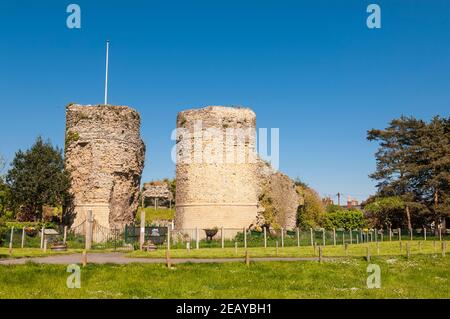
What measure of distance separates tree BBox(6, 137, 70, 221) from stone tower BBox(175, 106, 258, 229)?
382 inches

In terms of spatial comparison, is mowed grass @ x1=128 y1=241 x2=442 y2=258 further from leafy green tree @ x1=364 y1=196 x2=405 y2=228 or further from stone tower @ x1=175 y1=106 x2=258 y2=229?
leafy green tree @ x1=364 y1=196 x2=405 y2=228

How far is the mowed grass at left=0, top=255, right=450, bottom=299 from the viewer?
539 inches

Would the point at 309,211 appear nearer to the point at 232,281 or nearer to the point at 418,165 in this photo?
the point at 418,165

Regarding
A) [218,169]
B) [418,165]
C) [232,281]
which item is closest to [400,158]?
[418,165]

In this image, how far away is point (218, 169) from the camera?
41.0 metres

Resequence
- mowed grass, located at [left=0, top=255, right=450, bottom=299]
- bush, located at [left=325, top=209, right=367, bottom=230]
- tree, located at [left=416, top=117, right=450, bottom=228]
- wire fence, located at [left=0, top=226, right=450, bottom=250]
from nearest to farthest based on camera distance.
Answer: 1. mowed grass, located at [left=0, top=255, right=450, bottom=299]
2. wire fence, located at [left=0, top=226, right=450, bottom=250]
3. tree, located at [left=416, top=117, right=450, bottom=228]
4. bush, located at [left=325, top=209, right=367, bottom=230]

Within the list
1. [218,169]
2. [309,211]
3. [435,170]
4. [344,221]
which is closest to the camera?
[218,169]

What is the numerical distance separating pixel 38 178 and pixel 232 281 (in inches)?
1072

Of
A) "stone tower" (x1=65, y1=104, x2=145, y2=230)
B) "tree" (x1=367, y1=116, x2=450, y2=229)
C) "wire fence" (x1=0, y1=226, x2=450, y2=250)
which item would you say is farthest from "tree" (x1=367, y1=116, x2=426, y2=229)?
"stone tower" (x1=65, y1=104, x2=145, y2=230)

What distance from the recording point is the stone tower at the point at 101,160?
39.3 meters
